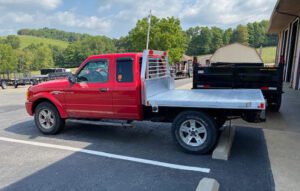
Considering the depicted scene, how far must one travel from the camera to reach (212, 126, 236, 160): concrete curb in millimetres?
4500

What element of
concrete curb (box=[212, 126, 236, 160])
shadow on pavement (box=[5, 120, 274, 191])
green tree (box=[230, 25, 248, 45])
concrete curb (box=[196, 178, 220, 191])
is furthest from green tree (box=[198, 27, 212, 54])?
concrete curb (box=[196, 178, 220, 191])

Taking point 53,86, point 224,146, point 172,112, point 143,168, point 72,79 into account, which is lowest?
point 143,168

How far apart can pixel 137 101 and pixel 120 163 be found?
136 cm

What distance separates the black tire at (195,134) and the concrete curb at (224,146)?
0.16 m

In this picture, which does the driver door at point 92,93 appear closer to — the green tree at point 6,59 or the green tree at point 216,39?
the green tree at point 6,59

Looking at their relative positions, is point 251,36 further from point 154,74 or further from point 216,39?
point 154,74

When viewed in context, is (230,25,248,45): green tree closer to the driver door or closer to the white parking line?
the driver door

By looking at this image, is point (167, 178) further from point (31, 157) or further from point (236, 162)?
point (31, 157)

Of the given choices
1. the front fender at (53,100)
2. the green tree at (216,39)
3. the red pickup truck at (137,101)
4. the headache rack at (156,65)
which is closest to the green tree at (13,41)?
the green tree at (216,39)

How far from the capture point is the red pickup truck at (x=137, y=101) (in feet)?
15.0

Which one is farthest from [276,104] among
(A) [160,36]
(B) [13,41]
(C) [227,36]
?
(B) [13,41]

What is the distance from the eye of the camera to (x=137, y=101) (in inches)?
205

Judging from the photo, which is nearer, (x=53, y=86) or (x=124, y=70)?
(x=124, y=70)

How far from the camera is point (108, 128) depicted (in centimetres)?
677
